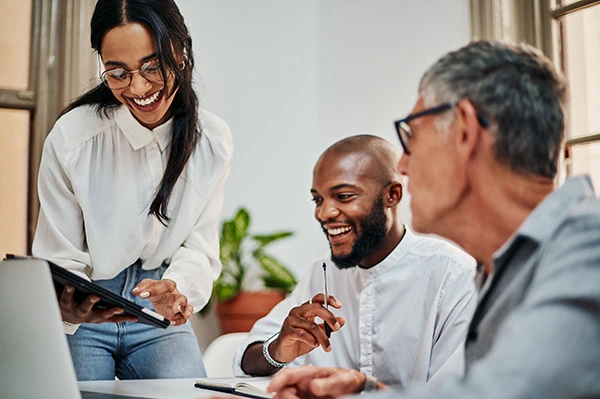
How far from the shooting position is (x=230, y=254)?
3678 mm

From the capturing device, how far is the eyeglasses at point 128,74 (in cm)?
189

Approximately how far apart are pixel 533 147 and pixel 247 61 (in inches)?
119

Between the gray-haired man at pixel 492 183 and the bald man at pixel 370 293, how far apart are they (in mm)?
Answer: 742

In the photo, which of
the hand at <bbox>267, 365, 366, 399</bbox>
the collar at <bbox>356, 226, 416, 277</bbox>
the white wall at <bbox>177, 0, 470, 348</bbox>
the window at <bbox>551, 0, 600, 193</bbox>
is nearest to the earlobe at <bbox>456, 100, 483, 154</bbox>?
the hand at <bbox>267, 365, 366, 399</bbox>

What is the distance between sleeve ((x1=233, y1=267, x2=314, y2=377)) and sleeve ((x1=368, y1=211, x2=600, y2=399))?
1.36 metres

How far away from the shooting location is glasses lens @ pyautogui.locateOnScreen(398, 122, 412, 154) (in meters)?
1.15

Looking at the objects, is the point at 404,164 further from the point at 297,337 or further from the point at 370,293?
the point at 370,293

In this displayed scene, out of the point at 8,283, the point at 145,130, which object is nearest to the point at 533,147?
the point at 8,283

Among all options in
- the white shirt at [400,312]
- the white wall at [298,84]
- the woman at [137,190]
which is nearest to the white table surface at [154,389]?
the woman at [137,190]

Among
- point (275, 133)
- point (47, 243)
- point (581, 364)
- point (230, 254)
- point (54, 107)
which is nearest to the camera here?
A: point (581, 364)

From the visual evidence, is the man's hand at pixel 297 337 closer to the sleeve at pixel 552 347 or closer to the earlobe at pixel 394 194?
the earlobe at pixel 394 194

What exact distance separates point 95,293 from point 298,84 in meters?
2.90

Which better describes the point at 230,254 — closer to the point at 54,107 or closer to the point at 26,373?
the point at 54,107

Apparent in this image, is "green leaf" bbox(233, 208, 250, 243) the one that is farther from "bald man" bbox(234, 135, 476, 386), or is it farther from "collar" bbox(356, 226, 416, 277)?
"collar" bbox(356, 226, 416, 277)
